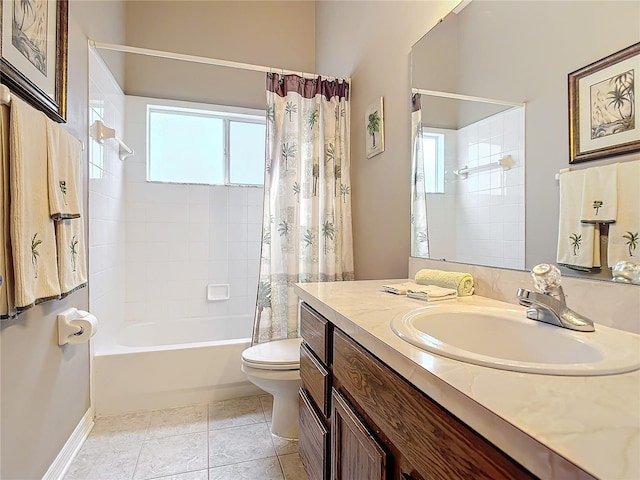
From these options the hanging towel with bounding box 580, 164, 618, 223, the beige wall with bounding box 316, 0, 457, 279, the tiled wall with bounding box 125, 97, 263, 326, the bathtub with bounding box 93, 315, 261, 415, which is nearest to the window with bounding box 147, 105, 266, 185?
the tiled wall with bounding box 125, 97, 263, 326

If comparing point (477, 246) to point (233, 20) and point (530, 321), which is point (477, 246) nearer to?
point (530, 321)

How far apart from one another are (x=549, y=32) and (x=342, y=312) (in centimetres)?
99

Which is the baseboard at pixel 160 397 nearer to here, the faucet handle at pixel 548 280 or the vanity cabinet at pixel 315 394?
the vanity cabinet at pixel 315 394

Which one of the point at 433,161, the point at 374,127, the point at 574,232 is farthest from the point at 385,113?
the point at 574,232

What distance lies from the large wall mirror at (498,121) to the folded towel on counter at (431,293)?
0.57ft

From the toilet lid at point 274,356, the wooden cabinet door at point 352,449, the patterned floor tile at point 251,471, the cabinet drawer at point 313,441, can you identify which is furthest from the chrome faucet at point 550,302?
the patterned floor tile at point 251,471

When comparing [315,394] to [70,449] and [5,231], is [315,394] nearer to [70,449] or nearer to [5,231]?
[5,231]

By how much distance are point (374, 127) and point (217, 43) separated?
→ 5.75 feet

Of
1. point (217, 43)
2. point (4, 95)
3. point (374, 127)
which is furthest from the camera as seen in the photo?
point (217, 43)

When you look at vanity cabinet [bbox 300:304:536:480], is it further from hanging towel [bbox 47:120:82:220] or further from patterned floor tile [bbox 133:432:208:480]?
hanging towel [bbox 47:120:82:220]

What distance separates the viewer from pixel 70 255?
1.42 meters

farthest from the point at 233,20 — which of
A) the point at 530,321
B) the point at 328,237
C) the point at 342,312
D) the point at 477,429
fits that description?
the point at 477,429

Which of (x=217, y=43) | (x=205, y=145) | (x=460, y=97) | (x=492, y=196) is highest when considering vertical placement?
(x=217, y=43)

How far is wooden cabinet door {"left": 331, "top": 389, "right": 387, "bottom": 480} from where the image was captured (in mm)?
751
